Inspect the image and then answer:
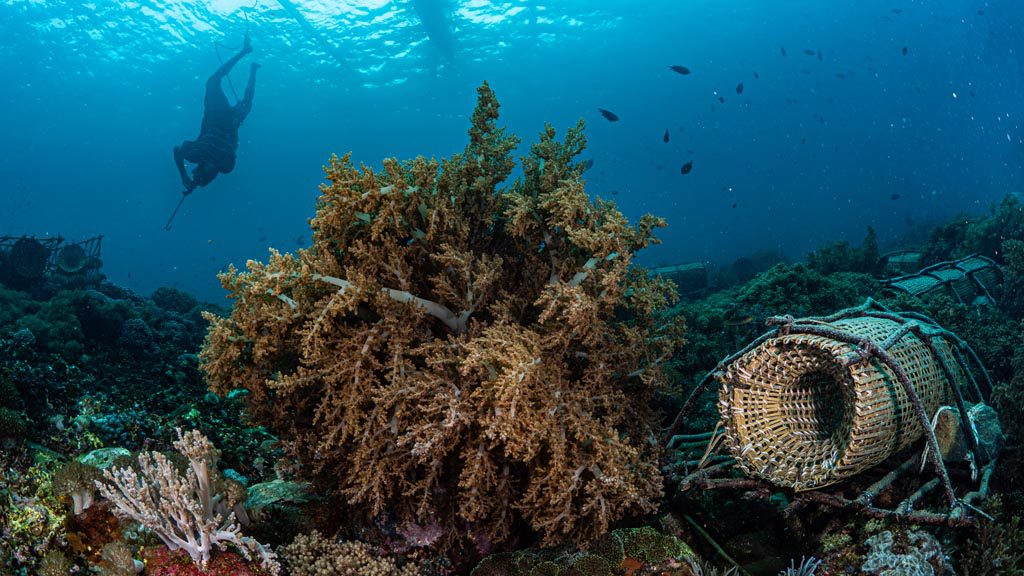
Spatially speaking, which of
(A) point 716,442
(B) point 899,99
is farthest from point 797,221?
(B) point 899,99

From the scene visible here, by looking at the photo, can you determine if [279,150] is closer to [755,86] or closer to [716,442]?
[716,442]

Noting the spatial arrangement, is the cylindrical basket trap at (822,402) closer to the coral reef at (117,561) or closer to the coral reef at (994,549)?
the coral reef at (994,549)

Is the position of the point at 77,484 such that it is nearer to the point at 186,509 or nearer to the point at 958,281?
the point at 186,509

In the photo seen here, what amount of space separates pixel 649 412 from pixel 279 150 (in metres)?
108

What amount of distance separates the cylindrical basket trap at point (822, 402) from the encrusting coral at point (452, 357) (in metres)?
0.72

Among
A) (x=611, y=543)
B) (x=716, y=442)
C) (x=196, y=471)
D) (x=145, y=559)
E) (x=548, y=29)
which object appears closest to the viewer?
(x=145, y=559)

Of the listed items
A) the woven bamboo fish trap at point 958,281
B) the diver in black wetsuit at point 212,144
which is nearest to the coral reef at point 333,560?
the woven bamboo fish trap at point 958,281

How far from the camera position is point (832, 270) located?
39.9 ft

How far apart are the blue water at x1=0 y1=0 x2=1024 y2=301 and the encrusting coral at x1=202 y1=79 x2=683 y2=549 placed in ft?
74.2

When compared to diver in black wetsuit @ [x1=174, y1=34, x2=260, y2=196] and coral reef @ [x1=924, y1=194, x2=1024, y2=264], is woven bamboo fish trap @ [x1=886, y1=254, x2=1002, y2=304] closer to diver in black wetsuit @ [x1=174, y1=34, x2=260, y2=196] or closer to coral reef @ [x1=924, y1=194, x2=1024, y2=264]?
coral reef @ [x1=924, y1=194, x2=1024, y2=264]

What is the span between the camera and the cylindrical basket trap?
3.33 metres

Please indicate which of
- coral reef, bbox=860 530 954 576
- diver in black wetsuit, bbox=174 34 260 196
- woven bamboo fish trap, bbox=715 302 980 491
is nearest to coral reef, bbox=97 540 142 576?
woven bamboo fish trap, bbox=715 302 980 491

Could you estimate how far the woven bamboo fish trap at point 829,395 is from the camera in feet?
10.9

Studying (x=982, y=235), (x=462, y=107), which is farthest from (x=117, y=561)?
(x=462, y=107)
